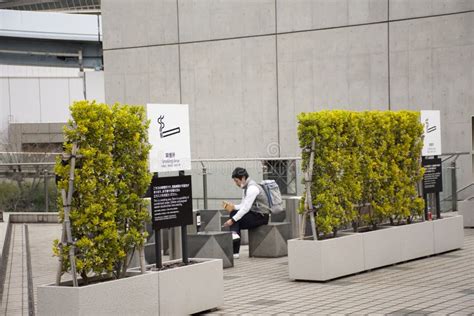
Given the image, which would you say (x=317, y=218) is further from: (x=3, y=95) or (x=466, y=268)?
(x=3, y=95)

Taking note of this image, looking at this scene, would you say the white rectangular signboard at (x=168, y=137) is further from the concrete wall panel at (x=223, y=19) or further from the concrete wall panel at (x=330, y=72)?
the concrete wall panel at (x=223, y=19)

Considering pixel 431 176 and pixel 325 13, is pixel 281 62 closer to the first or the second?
pixel 325 13

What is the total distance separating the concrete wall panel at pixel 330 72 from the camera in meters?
24.9

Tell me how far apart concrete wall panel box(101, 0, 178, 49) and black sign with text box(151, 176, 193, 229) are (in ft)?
61.6

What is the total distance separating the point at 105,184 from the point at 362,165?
5.60 meters

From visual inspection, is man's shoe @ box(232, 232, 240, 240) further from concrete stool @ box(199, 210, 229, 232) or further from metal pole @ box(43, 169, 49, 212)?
metal pole @ box(43, 169, 49, 212)

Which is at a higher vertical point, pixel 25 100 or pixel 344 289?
pixel 25 100

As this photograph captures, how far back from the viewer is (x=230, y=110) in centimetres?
2794

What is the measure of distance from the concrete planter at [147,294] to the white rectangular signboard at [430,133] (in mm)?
6590

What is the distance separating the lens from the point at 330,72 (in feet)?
84.7

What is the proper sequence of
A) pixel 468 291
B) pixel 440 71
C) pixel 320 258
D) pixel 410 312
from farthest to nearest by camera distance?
1. pixel 440 71
2. pixel 320 258
3. pixel 468 291
4. pixel 410 312

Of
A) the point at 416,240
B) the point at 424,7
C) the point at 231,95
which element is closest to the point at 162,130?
the point at 416,240

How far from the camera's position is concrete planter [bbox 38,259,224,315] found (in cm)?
865

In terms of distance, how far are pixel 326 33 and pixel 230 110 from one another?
13.6 feet
